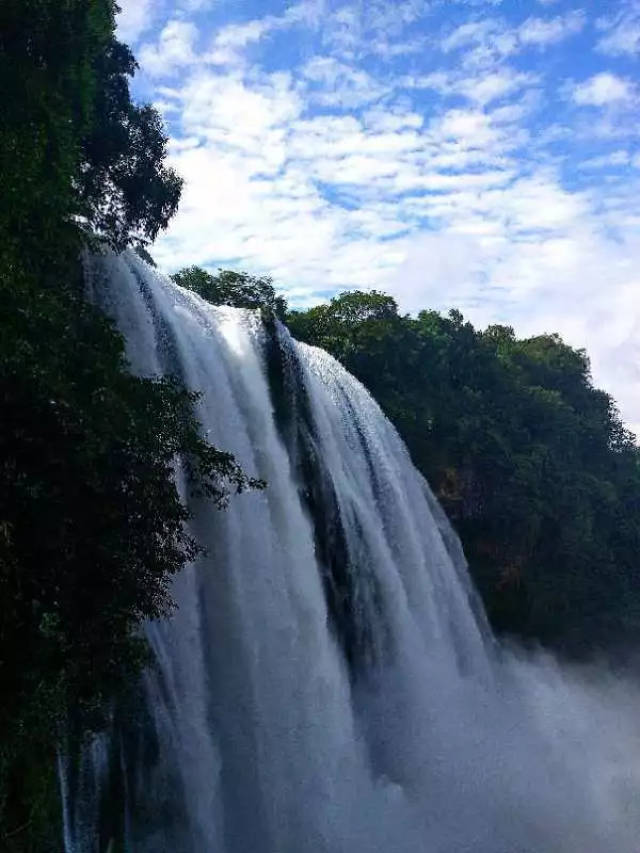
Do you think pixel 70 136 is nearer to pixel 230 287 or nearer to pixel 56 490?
pixel 56 490

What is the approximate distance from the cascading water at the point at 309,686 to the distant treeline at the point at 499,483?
662cm

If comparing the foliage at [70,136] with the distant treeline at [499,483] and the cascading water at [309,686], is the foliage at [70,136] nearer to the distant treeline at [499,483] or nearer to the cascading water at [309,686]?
the cascading water at [309,686]

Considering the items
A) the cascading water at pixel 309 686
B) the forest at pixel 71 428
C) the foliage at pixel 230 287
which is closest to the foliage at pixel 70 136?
the forest at pixel 71 428

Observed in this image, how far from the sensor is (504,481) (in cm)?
3050

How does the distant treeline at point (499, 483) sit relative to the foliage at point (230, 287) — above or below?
below

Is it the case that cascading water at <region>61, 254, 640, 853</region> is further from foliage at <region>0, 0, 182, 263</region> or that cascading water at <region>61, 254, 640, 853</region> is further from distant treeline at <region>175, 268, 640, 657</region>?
distant treeline at <region>175, 268, 640, 657</region>

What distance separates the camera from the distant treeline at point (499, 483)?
28109 mm

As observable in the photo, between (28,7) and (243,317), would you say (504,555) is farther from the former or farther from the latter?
Answer: (28,7)

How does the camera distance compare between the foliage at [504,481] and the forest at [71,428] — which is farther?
the foliage at [504,481]

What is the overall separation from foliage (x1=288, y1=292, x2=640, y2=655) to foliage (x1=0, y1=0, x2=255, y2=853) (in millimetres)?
20611

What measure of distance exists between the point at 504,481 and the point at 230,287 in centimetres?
1384

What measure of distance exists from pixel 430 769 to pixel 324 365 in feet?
37.0

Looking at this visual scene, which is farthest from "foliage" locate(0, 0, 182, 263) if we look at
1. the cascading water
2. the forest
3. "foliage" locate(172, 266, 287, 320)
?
"foliage" locate(172, 266, 287, 320)

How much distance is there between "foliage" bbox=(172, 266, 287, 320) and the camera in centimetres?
2944
